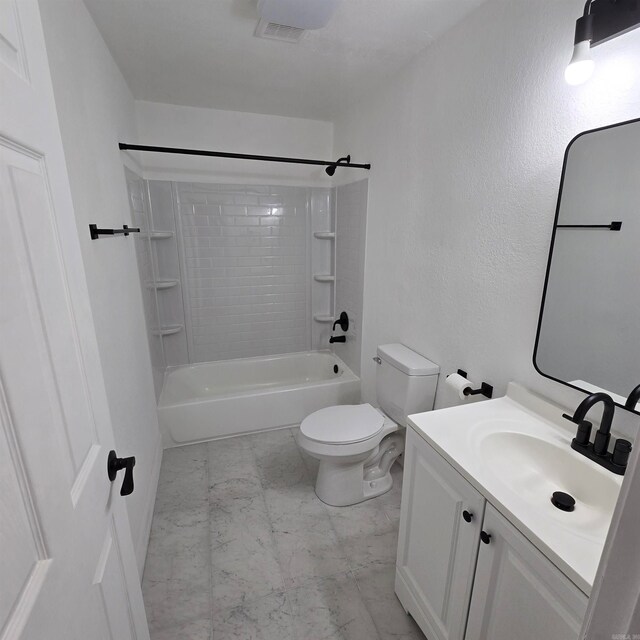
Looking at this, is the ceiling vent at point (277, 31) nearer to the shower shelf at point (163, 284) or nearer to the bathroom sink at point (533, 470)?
the bathroom sink at point (533, 470)

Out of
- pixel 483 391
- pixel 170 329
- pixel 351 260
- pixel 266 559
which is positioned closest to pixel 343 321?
pixel 351 260

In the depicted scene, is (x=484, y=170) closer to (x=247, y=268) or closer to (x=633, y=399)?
(x=633, y=399)

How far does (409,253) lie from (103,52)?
1.82 meters

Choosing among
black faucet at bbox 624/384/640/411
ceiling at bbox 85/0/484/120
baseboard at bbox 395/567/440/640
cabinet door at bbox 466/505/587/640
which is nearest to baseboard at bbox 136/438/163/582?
baseboard at bbox 395/567/440/640

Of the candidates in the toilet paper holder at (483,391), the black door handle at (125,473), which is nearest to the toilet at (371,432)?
the toilet paper holder at (483,391)

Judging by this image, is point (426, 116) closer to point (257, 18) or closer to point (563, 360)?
point (257, 18)

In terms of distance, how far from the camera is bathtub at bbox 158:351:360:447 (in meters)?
2.56

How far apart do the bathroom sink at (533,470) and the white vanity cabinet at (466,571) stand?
0.04 meters

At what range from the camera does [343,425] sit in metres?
2.00

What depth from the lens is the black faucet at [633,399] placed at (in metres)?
0.94

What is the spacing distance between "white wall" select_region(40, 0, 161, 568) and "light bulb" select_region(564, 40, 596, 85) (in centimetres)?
151

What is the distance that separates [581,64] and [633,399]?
36.2 inches

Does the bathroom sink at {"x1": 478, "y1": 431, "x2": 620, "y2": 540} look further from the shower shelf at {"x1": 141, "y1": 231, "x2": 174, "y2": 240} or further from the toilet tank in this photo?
the shower shelf at {"x1": 141, "y1": 231, "x2": 174, "y2": 240}

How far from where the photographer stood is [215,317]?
316 cm
